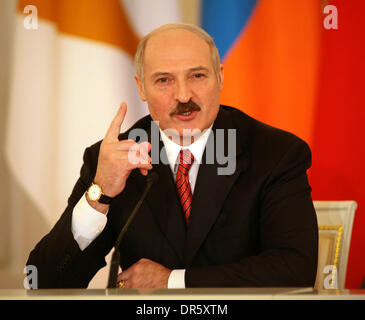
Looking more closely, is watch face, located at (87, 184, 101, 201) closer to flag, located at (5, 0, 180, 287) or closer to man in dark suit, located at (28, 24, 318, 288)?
man in dark suit, located at (28, 24, 318, 288)

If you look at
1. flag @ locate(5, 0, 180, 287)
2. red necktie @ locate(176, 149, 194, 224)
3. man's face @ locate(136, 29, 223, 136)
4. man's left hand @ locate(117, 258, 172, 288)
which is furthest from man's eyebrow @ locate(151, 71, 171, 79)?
flag @ locate(5, 0, 180, 287)

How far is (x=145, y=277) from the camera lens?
1.44m

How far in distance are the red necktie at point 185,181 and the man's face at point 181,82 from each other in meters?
0.08

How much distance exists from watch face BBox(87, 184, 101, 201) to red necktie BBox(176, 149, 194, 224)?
Answer: 0.29 metres

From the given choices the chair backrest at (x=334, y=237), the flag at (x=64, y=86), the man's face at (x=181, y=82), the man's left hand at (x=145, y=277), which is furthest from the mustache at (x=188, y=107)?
the flag at (x=64, y=86)

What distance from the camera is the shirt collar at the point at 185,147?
1783mm

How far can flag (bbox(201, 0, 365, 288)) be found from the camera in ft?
8.00

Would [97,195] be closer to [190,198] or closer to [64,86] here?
[190,198]

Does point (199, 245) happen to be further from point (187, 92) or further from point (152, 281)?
point (187, 92)

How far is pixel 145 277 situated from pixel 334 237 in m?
0.95

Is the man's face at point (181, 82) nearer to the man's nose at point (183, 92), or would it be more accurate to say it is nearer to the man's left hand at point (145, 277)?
the man's nose at point (183, 92)

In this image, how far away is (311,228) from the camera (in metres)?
1.57

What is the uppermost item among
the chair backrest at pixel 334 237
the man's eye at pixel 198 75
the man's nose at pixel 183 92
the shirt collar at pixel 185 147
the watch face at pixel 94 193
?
the man's eye at pixel 198 75

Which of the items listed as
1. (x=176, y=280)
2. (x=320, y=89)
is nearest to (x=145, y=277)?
(x=176, y=280)
